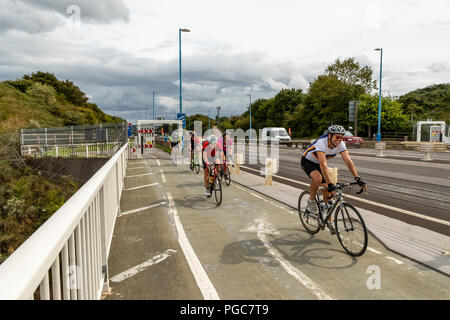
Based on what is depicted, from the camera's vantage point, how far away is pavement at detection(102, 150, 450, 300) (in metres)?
3.69

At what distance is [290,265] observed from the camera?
4395 millimetres

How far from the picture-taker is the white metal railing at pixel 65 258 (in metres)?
1.26

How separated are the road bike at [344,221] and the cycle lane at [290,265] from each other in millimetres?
158

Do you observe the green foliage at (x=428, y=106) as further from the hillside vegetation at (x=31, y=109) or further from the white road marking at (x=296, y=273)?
the hillside vegetation at (x=31, y=109)

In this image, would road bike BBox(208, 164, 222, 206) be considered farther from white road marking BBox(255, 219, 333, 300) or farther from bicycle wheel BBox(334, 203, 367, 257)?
bicycle wheel BBox(334, 203, 367, 257)

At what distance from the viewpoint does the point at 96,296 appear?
10.5 ft

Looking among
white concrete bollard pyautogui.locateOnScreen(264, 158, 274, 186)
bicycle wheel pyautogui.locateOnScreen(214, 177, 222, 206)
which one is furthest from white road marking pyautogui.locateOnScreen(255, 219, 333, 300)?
white concrete bollard pyautogui.locateOnScreen(264, 158, 274, 186)

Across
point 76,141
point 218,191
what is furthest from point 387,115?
point 218,191

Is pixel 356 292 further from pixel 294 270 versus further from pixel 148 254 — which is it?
pixel 148 254

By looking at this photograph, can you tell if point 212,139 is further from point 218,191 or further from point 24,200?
point 24,200
